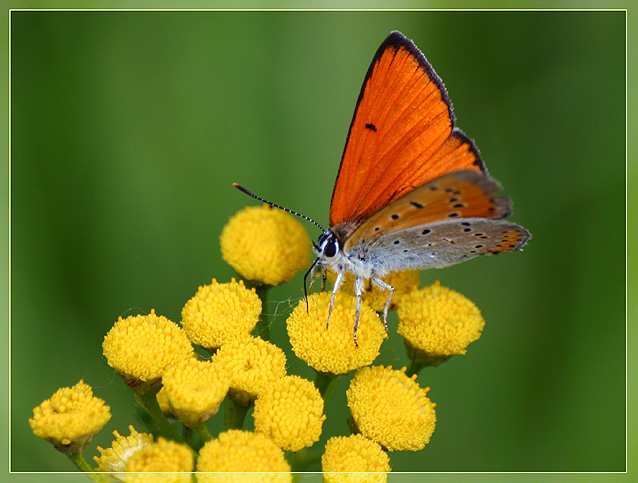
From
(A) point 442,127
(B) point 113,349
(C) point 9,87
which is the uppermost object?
(C) point 9,87

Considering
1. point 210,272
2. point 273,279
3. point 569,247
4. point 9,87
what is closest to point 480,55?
point 569,247

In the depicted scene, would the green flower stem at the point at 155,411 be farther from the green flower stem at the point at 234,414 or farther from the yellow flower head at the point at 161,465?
the yellow flower head at the point at 161,465

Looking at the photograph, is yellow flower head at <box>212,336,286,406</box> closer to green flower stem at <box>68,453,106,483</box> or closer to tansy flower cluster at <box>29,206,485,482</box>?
tansy flower cluster at <box>29,206,485,482</box>

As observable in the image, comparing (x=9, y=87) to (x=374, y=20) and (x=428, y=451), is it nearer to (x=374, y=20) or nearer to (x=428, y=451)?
(x=374, y=20)

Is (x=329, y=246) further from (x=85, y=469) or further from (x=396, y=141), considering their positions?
(x=85, y=469)

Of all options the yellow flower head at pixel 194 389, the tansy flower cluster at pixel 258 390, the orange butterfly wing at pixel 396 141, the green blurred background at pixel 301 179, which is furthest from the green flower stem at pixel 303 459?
the orange butterfly wing at pixel 396 141

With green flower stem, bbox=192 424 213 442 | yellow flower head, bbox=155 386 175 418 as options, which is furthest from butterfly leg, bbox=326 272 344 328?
yellow flower head, bbox=155 386 175 418
